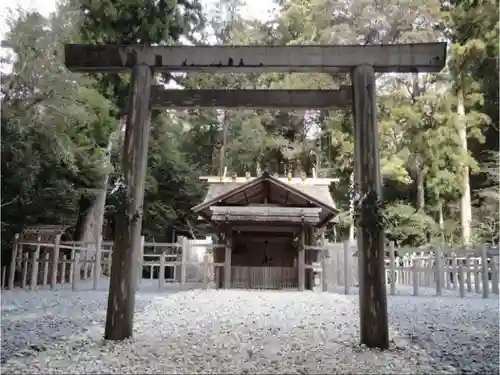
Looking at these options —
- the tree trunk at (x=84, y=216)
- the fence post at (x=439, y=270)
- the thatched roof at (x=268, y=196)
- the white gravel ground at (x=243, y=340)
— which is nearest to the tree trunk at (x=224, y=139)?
the tree trunk at (x=84, y=216)

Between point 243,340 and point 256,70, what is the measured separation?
2773 mm

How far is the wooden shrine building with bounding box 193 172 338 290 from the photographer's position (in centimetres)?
1088

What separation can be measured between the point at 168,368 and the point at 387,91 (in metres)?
18.7

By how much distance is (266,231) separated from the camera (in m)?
11.7

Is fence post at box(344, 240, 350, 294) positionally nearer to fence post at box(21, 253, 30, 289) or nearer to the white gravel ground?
the white gravel ground

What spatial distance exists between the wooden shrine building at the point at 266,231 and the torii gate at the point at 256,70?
251 inches

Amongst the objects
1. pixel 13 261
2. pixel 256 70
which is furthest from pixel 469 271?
pixel 13 261

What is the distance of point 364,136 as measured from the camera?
14.5 feet

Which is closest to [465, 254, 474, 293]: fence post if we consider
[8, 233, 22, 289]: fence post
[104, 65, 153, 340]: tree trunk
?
[104, 65, 153, 340]: tree trunk

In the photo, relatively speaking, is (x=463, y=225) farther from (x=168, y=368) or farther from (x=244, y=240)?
(x=168, y=368)

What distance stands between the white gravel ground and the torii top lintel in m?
2.77

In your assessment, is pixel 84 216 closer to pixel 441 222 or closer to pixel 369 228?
pixel 369 228

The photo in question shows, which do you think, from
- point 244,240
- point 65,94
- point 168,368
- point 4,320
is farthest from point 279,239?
point 168,368

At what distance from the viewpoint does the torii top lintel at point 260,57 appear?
454 centimetres
